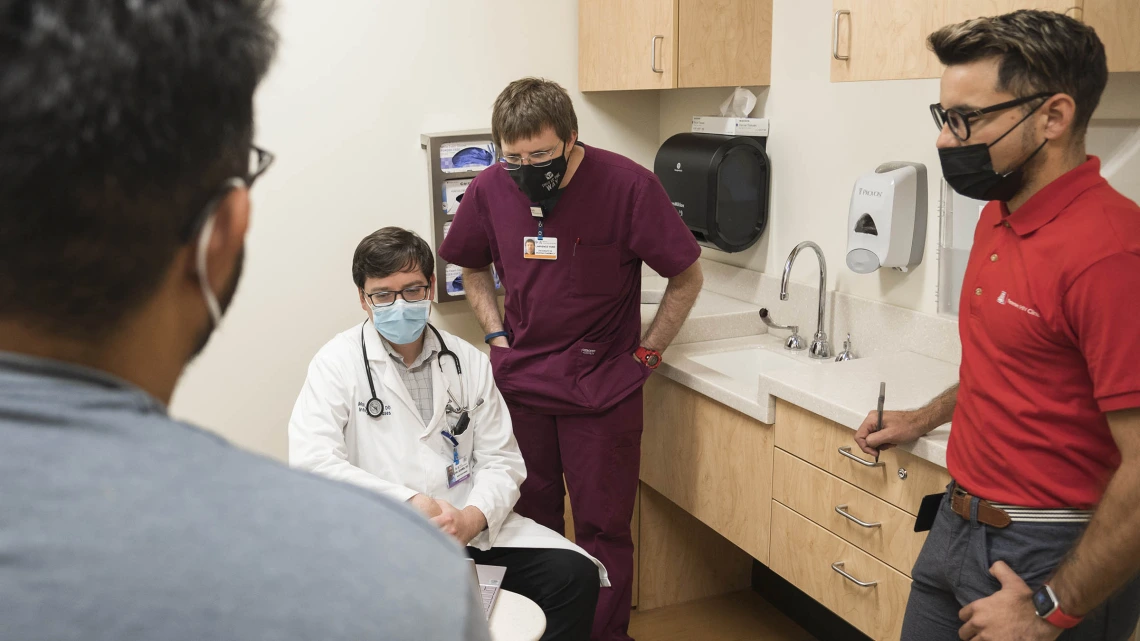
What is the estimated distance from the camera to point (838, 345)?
289cm

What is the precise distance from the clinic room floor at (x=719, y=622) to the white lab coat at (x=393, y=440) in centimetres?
85

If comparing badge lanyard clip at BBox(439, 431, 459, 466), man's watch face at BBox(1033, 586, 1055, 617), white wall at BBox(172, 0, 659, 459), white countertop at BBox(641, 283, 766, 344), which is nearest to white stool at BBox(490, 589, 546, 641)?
badge lanyard clip at BBox(439, 431, 459, 466)

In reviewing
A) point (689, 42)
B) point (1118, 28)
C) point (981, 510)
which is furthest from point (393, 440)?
point (1118, 28)

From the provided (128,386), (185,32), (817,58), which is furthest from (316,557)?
(817,58)

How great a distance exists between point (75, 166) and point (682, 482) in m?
2.56

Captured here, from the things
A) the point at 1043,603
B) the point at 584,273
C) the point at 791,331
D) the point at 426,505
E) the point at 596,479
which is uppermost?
the point at 584,273

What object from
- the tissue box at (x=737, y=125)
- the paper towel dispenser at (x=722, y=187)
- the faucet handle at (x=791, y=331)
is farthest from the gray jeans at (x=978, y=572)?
the tissue box at (x=737, y=125)

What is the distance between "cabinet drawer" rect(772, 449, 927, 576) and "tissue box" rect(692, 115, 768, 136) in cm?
115

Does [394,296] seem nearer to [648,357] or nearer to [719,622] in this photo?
[648,357]

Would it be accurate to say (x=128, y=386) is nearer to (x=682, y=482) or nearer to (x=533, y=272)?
(x=533, y=272)

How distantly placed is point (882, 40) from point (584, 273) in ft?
3.08

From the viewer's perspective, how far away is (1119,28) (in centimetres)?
177

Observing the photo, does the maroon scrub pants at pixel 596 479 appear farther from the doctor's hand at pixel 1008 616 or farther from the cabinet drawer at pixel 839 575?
the doctor's hand at pixel 1008 616

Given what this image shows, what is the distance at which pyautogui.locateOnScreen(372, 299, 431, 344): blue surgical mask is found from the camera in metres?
2.26
